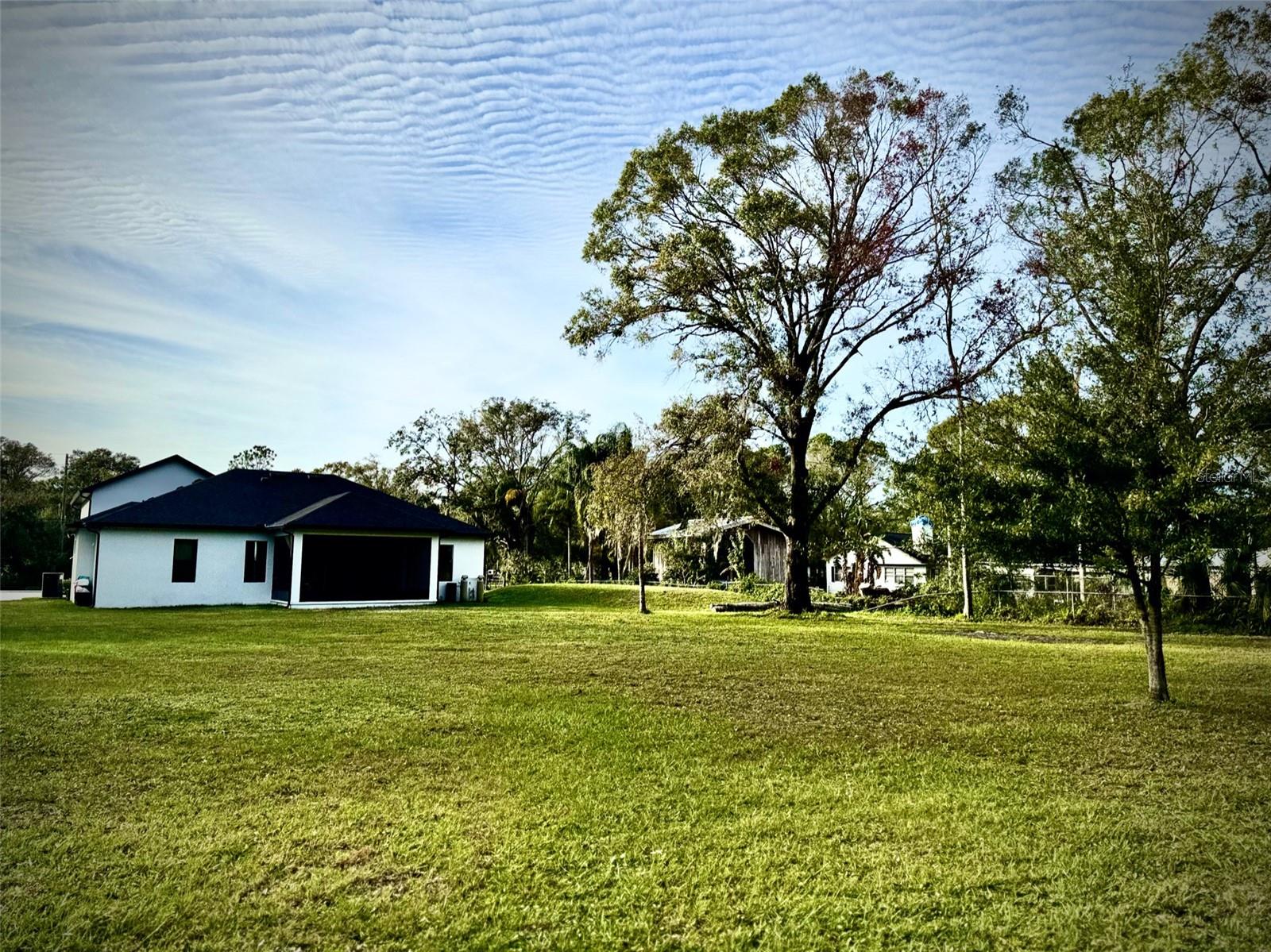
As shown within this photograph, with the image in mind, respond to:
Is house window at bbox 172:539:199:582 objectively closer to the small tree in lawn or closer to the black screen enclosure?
the black screen enclosure

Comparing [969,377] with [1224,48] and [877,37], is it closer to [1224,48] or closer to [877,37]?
[1224,48]

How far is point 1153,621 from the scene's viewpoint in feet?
28.7

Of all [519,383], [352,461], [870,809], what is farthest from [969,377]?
[352,461]

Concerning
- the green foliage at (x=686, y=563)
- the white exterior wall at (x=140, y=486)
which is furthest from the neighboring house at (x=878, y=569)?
the white exterior wall at (x=140, y=486)

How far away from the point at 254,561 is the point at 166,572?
236cm

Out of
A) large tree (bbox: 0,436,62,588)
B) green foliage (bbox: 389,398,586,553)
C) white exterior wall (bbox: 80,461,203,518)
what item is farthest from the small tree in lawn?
large tree (bbox: 0,436,62,588)

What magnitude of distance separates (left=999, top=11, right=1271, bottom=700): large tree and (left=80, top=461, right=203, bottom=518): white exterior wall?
28.3 meters

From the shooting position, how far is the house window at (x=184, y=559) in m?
22.4

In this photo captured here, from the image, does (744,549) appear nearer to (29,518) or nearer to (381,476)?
(381,476)

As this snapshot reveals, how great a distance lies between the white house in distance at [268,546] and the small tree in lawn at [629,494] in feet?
20.6

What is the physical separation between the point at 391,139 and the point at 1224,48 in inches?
706

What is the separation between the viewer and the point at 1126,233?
10.4 meters

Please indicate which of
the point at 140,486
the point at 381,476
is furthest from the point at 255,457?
the point at 140,486

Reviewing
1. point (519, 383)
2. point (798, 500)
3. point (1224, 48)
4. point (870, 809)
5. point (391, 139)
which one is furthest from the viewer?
point (519, 383)
